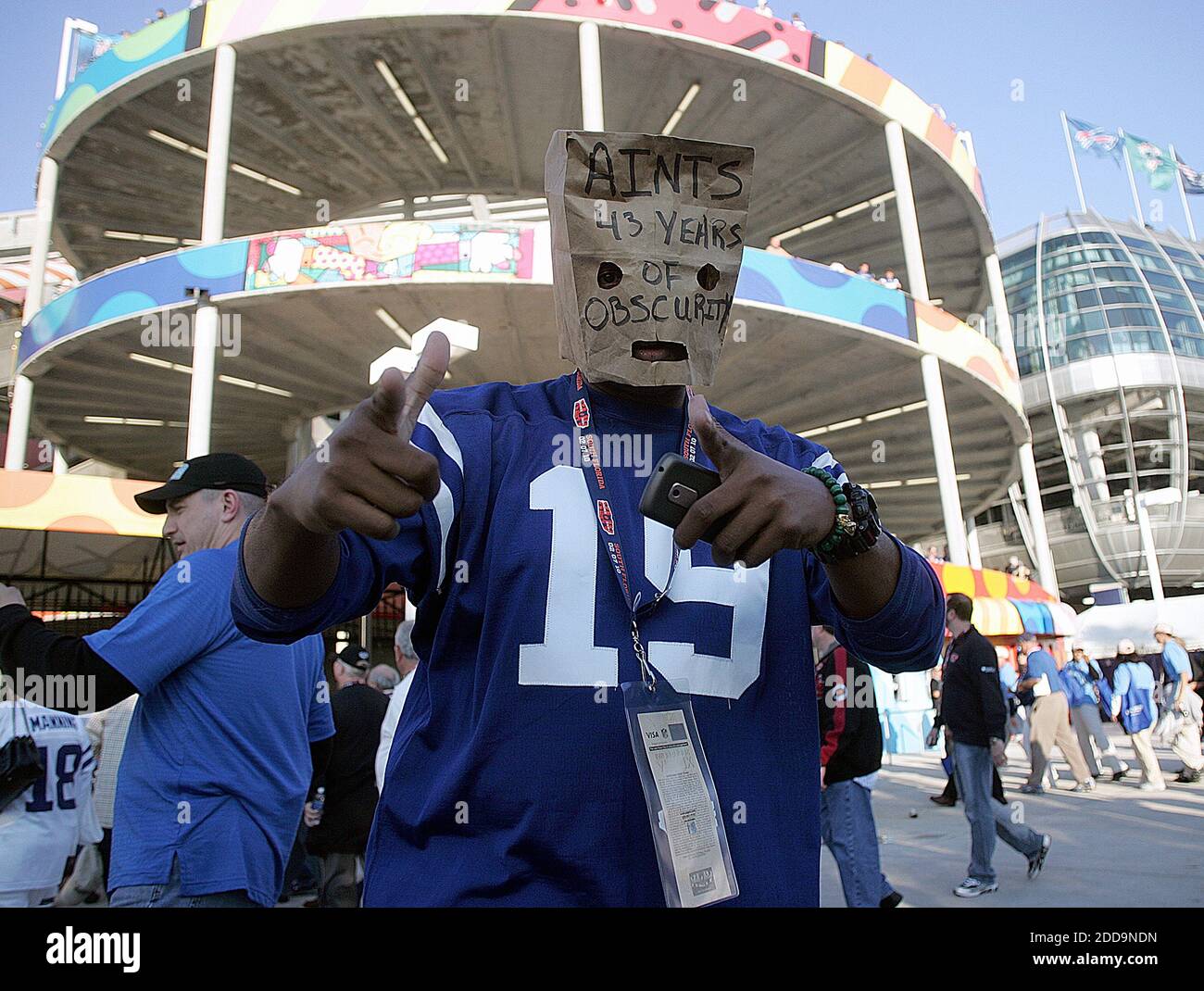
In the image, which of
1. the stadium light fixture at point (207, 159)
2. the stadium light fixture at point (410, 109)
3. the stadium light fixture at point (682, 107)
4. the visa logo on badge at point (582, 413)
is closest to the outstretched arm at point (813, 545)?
the visa logo on badge at point (582, 413)

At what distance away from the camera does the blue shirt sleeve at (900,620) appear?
1366 millimetres

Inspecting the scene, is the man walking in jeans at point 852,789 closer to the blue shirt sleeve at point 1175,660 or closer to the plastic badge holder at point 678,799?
the plastic badge holder at point 678,799

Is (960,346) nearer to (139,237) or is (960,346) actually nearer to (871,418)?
(871,418)

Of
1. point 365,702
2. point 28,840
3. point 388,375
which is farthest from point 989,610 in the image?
point 388,375

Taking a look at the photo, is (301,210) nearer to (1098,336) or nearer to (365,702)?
(365,702)

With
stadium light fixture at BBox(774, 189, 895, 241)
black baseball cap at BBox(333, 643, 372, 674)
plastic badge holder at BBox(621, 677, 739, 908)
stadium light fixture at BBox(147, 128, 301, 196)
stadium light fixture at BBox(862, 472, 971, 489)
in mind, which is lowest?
plastic badge holder at BBox(621, 677, 739, 908)

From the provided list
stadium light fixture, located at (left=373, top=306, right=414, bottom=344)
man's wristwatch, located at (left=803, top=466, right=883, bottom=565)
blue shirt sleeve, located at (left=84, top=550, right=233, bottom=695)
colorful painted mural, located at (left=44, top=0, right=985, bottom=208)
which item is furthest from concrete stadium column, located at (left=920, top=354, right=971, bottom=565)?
man's wristwatch, located at (left=803, top=466, right=883, bottom=565)

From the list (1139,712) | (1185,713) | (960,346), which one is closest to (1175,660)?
(1185,713)

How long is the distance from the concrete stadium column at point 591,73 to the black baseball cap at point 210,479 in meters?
13.1

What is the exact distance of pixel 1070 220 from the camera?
167ft

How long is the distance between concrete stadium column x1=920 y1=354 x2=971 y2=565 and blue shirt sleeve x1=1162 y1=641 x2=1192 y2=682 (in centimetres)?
599

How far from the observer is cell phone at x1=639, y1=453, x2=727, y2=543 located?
1.14 m

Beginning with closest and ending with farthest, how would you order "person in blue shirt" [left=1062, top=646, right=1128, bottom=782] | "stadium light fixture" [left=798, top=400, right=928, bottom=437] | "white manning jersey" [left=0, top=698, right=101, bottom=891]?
"white manning jersey" [left=0, top=698, right=101, bottom=891], "person in blue shirt" [left=1062, top=646, right=1128, bottom=782], "stadium light fixture" [left=798, top=400, right=928, bottom=437]

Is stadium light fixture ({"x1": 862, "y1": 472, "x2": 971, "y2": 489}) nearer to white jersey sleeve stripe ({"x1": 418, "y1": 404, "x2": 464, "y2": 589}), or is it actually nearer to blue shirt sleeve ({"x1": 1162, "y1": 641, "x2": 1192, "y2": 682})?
blue shirt sleeve ({"x1": 1162, "y1": 641, "x2": 1192, "y2": 682})
